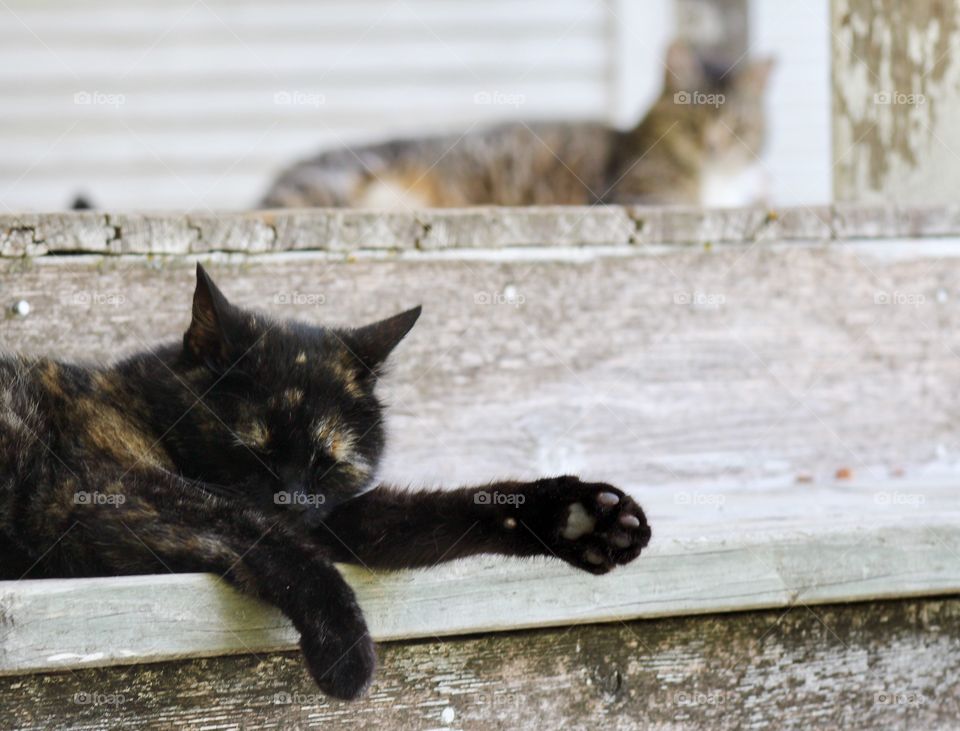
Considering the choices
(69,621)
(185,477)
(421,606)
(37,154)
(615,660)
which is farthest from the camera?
(37,154)

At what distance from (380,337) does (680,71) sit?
369 centimetres

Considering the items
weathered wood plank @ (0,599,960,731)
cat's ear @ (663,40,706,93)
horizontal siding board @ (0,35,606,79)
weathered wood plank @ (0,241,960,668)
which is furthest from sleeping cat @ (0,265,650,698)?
horizontal siding board @ (0,35,606,79)

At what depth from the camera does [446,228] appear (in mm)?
2166

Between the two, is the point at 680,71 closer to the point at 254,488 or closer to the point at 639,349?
the point at 639,349

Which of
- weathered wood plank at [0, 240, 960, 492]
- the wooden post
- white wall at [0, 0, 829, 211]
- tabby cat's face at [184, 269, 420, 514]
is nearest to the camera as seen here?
tabby cat's face at [184, 269, 420, 514]

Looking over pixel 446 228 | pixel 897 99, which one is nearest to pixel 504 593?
pixel 446 228

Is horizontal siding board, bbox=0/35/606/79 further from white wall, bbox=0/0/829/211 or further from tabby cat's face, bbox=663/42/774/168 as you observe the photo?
tabby cat's face, bbox=663/42/774/168

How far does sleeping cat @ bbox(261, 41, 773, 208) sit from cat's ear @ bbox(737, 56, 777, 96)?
0.18ft

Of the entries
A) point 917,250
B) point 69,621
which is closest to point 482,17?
point 917,250

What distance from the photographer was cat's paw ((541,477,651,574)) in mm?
1415

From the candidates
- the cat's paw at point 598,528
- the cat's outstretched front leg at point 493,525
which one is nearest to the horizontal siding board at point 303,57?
the cat's outstretched front leg at point 493,525

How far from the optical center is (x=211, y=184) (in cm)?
600

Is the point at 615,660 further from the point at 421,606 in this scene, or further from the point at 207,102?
the point at 207,102

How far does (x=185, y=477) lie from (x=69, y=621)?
0.43 meters
